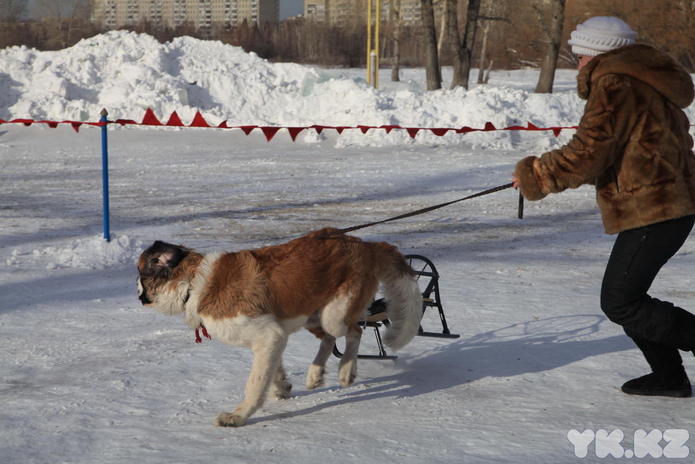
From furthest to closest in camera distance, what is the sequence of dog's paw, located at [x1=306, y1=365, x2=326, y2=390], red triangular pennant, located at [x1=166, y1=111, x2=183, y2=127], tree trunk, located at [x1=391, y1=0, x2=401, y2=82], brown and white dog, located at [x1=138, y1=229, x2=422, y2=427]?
1. tree trunk, located at [x1=391, y1=0, x2=401, y2=82]
2. red triangular pennant, located at [x1=166, y1=111, x2=183, y2=127]
3. dog's paw, located at [x1=306, y1=365, x2=326, y2=390]
4. brown and white dog, located at [x1=138, y1=229, x2=422, y2=427]

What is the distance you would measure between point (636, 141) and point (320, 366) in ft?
6.82

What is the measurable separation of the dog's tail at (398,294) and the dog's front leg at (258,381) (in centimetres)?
82

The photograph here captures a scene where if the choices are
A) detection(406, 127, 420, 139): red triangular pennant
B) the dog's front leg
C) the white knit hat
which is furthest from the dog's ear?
detection(406, 127, 420, 139): red triangular pennant

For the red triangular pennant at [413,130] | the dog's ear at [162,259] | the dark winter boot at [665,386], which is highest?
the red triangular pennant at [413,130]

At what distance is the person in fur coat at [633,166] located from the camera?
147 inches

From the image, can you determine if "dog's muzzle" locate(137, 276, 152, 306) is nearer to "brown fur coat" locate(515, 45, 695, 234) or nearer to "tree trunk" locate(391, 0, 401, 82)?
"brown fur coat" locate(515, 45, 695, 234)

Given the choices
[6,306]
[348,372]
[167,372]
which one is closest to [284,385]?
[348,372]

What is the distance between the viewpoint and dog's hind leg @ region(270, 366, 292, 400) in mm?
4121

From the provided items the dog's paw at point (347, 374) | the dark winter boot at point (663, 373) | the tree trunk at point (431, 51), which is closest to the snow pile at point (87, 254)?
the dog's paw at point (347, 374)

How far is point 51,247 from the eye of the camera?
764 centimetres

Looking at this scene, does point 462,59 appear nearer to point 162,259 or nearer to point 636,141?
point 636,141

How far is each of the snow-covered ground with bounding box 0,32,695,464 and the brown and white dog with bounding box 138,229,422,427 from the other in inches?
14.7

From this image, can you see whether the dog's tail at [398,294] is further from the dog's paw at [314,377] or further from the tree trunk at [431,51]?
the tree trunk at [431,51]

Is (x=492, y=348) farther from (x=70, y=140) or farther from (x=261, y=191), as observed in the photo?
(x=70, y=140)
